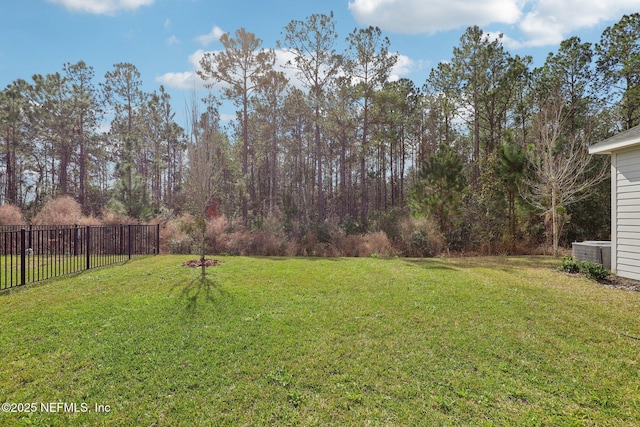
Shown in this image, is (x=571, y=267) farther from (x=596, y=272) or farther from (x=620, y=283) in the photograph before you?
(x=620, y=283)

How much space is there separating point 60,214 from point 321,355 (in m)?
14.9

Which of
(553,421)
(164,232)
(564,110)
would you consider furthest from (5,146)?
(564,110)

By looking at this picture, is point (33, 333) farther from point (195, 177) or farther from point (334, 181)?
point (334, 181)

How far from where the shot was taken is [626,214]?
6.84 m

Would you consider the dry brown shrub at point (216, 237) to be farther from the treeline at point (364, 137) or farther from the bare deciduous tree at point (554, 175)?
the bare deciduous tree at point (554, 175)

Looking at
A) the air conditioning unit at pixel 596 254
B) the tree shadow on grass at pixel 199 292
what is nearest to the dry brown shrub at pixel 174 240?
the tree shadow on grass at pixel 199 292

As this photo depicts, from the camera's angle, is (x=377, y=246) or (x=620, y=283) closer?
(x=620, y=283)

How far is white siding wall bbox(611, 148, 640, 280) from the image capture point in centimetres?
661

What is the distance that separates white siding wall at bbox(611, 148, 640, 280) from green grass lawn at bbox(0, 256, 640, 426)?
1618 mm

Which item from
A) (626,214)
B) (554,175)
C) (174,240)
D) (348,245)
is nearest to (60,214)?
(174,240)

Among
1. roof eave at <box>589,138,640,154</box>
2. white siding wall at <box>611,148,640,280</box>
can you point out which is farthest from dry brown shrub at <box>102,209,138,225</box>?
white siding wall at <box>611,148,640,280</box>

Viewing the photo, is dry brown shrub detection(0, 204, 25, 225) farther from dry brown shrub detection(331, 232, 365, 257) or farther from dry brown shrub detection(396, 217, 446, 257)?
dry brown shrub detection(396, 217, 446, 257)

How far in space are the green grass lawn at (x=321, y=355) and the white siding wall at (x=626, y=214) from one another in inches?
63.7

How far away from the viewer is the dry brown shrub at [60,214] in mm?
12678
